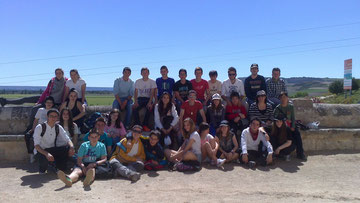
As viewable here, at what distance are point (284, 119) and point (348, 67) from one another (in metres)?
A: 13.1

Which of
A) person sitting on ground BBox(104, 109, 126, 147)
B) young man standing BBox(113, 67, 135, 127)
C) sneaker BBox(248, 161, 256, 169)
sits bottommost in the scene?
sneaker BBox(248, 161, 256, 169)

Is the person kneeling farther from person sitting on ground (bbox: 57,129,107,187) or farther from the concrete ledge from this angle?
the concrete ledge

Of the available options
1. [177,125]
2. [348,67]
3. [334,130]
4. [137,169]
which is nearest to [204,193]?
[137,169]

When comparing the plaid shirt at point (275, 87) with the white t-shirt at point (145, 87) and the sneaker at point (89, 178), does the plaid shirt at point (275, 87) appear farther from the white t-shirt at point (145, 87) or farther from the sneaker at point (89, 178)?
the sneaker at point (89, 178)

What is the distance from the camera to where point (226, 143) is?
612cm

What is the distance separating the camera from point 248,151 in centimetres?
598

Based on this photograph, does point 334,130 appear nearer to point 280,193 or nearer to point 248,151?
point 248,151

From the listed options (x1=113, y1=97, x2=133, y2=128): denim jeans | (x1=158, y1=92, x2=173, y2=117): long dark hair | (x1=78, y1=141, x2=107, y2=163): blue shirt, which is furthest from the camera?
(x1=113, y1=97, x2=133, y2=128): denim jeans

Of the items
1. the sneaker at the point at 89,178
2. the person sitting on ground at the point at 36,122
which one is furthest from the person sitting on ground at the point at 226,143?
the person sitting on ground at the point at 36,122

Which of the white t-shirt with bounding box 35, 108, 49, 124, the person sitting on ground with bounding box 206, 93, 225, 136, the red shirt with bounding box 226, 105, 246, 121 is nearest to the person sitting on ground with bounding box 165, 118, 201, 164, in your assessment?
the person sitting on ground with bounding box 206, 93, 225, 136

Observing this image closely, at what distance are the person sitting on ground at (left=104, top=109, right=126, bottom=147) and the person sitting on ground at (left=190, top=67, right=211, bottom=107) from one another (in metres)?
2.23

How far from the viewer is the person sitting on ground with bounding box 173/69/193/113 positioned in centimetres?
717

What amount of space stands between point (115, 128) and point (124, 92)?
4.73ft

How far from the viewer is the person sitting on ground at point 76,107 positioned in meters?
6.63
